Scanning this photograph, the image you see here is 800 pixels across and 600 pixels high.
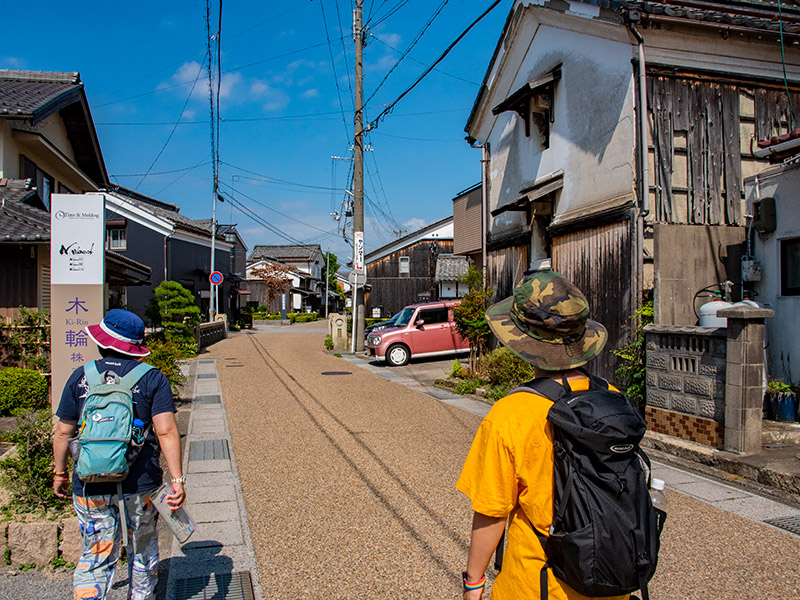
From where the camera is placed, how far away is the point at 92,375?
9.99 ft

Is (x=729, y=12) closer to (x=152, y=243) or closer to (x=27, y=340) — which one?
(x=27, y=340)

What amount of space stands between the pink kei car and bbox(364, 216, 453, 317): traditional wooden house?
1906 cm

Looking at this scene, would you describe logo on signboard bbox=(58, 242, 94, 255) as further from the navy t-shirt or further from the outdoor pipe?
the outdoor pipe

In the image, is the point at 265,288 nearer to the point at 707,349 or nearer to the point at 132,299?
the point at 132,299

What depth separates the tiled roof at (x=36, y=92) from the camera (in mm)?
11203

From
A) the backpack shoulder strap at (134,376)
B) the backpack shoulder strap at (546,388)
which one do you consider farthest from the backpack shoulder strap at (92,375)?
the backpack shoulder strap at (546,388)

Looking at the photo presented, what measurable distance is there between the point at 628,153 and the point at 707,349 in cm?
378

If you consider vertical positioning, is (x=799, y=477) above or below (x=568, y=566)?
below

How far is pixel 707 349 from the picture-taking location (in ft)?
21.6

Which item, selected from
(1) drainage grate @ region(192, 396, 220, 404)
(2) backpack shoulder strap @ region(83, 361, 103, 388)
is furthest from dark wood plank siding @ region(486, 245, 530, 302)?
(2) backpack shoulder strap @ region(83, 361, 103, 388)

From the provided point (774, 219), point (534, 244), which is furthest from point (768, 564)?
point (534, 244)

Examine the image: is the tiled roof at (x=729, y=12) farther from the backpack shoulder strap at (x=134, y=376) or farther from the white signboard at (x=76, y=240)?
the backpack shoulder strap at (x=134, y=376)

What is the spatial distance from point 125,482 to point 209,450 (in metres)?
4.38

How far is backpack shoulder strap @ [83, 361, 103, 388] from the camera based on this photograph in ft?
9.91
